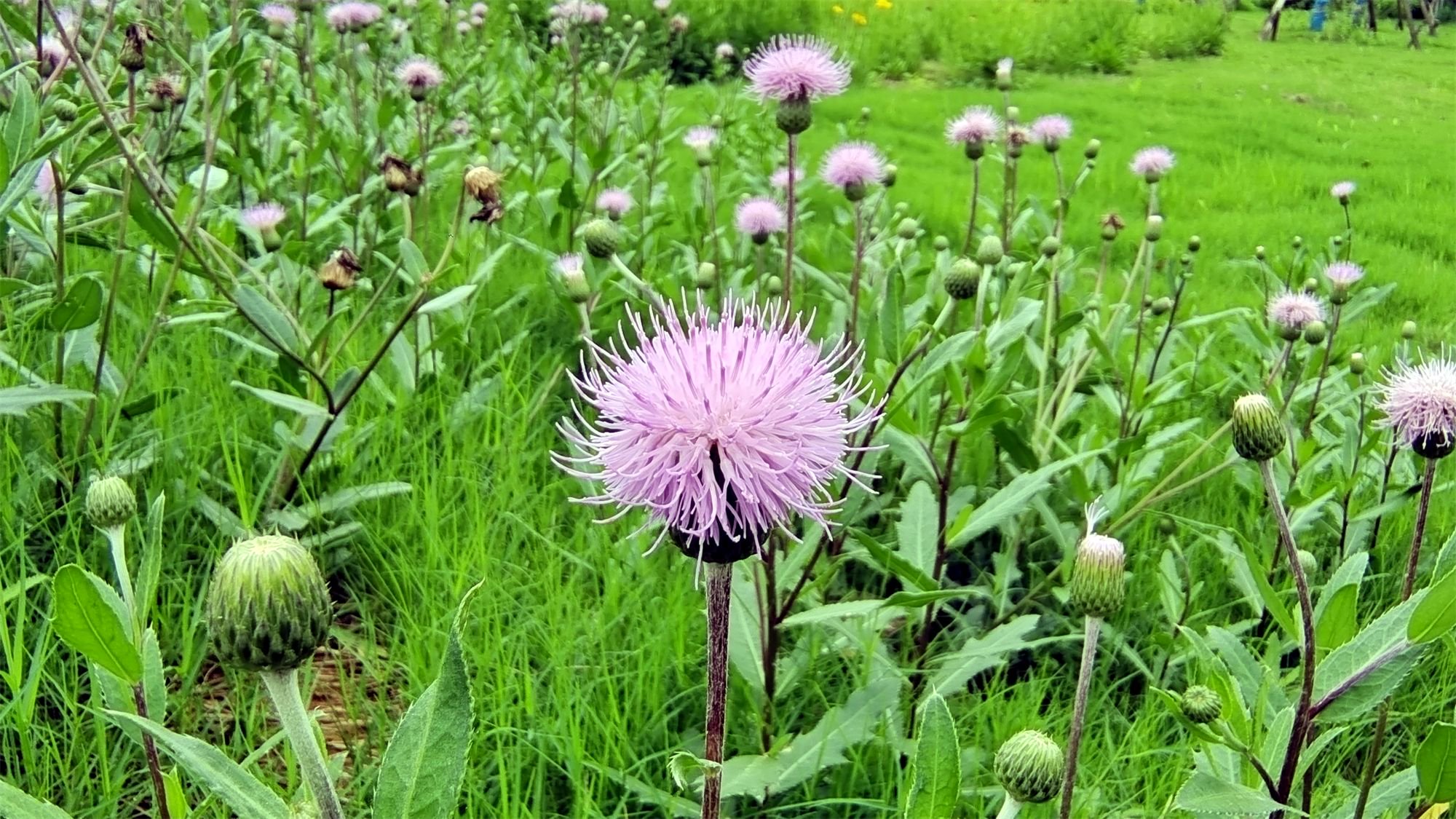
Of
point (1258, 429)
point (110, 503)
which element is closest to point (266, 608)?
point (110, 503)

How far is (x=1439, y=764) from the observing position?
1.09 meters

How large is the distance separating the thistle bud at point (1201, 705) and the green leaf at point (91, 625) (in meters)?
1.07

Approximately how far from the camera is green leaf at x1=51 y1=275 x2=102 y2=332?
1.81 metres

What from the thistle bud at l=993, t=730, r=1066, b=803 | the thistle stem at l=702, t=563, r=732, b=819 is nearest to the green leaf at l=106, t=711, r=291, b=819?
the thistle stem at l=702, t=563, r=732, b=819

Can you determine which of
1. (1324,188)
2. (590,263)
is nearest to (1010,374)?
(590,263)

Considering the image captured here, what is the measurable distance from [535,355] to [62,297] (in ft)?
4.18

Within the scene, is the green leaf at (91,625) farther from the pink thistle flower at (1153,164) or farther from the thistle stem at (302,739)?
the pink thistle flower at (1153,164)

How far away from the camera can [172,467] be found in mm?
2006

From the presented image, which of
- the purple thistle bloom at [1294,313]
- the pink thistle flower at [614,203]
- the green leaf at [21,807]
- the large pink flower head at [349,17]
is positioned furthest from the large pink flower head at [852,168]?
the green leaf at [21,807]

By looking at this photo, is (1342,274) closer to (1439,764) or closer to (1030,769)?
(1439,764)

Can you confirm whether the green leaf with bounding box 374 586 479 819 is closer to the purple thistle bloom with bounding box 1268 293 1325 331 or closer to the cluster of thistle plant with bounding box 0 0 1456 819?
the cluster of thistle plant with bounding box 0 0 1456 819

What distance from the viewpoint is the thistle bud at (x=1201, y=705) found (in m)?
1.22

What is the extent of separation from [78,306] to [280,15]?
204cm

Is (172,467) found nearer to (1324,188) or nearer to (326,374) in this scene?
(326,374)
